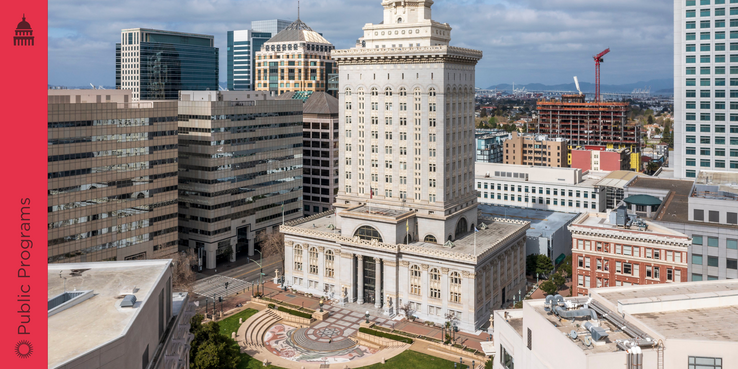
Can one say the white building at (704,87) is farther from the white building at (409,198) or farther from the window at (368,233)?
the window at (368,233)

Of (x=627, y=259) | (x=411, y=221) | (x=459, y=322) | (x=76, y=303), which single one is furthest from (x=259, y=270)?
(x=76, y=303)

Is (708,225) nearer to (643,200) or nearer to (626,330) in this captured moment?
(643,200)

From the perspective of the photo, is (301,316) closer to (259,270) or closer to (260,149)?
(259,270)

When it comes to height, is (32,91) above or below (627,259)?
above

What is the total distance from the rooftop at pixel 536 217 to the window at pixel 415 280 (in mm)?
45371

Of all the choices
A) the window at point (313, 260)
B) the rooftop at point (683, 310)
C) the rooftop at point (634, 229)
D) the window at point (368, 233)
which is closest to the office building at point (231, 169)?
the window at point (313, 260)

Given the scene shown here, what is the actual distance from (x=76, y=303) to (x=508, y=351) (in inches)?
1439

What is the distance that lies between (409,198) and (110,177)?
64428 mm

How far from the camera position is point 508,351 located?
5269cm

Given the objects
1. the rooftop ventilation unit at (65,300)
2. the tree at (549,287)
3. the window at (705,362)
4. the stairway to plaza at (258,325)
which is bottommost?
the stairway to plaza at (258,325)

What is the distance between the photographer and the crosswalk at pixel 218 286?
13850 cm

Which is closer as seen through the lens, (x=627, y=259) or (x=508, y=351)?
(x=508, y=351)

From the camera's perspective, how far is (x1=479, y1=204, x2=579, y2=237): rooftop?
529ft

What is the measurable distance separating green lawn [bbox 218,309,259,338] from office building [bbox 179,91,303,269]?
1202 inches
